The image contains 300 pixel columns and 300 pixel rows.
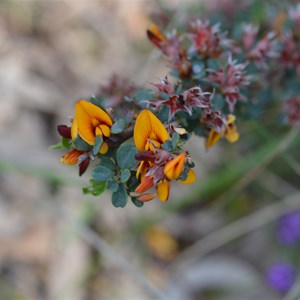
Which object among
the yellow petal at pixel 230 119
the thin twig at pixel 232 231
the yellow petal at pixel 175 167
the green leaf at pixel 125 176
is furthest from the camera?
the thin twig at pixel 232 231

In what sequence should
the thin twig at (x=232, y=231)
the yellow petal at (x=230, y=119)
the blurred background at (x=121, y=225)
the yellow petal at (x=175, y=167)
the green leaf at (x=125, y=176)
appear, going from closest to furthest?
the yellow petal at (x=175, y=167) → the green leaf at (x=125, y=176) → the yellow petal at (x=230, y=119) → the thin twig at (x=232, y=231) → the blurred background at (x=121, y=225)

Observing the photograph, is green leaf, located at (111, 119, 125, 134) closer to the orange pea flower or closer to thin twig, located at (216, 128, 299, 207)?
the orange pea flower

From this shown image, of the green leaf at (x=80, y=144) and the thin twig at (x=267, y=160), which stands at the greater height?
the green leaf at (x=80, y=144)

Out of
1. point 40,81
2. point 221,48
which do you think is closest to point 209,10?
point 221,48

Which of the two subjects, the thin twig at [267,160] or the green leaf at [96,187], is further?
the thin twig at [267,160]

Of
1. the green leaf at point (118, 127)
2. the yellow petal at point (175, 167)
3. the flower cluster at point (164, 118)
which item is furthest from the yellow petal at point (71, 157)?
the yellow petal at point (175, 167)

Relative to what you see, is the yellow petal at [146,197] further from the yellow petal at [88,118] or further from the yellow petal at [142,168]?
the yellow petal at [88,118]

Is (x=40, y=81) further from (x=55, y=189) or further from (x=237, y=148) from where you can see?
(x=237, y=148)

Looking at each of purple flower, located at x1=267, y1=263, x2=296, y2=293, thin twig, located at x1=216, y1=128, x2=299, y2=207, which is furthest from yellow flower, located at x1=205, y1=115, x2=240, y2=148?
purple flower, located at x1=267, y1=263, x2=296, y2=293
